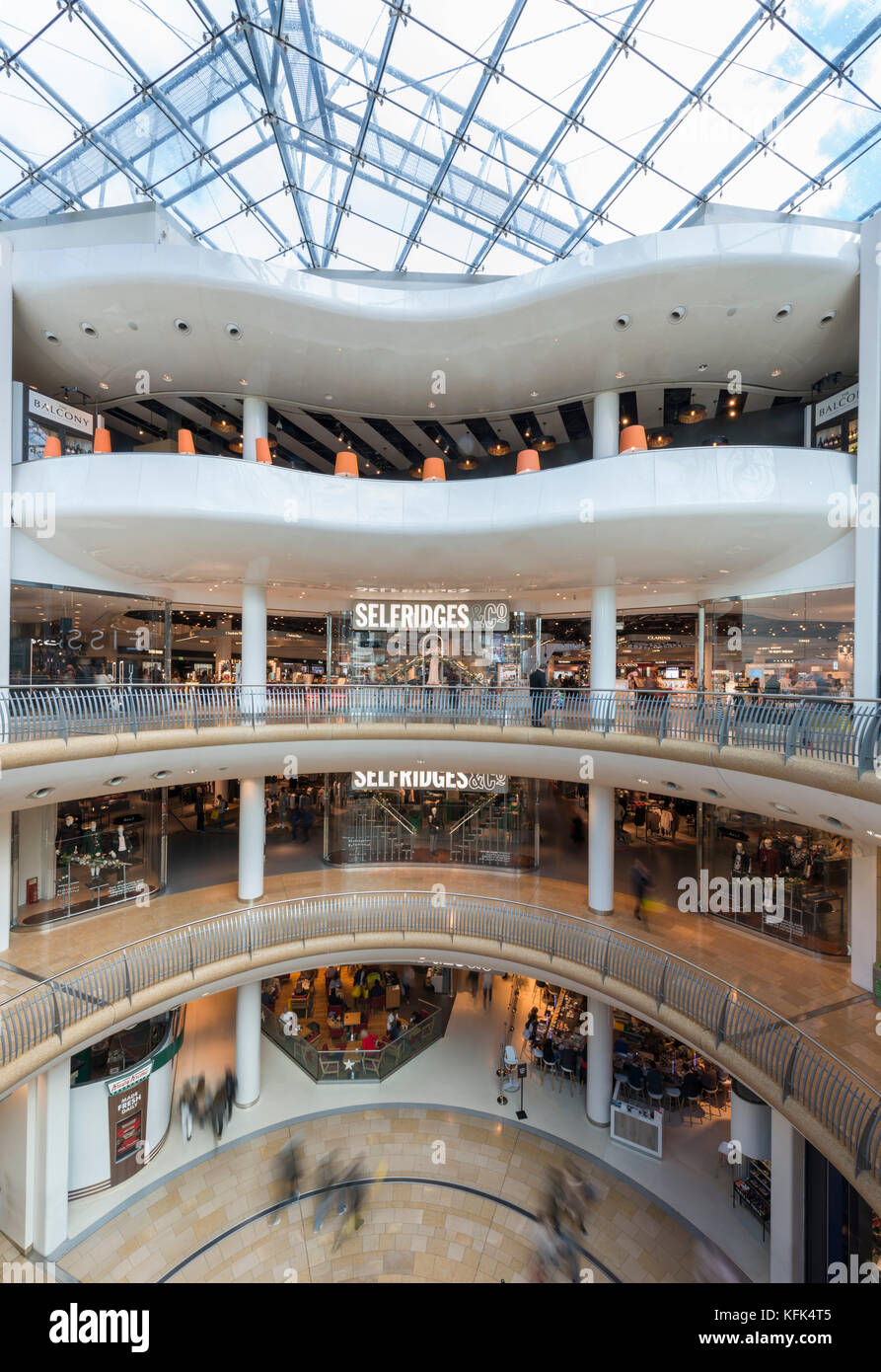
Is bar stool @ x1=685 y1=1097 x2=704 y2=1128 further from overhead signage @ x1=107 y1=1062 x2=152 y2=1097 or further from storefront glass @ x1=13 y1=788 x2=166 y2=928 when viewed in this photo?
storefront glass @ x1=13 y1=788 x2=166 y2=928

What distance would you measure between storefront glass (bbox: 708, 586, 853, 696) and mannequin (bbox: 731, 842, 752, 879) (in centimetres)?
372

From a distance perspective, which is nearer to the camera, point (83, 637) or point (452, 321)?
point (452, 321)

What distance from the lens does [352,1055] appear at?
46.5 ft

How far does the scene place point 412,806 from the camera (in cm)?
1739

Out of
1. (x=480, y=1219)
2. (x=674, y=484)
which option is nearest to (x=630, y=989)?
(x=480, y=1219)

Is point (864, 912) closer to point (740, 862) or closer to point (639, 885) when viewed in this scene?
point (740, 862)

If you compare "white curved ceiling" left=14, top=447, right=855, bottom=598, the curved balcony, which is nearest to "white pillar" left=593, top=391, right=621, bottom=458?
"white curved ceiling" left=14, top=447, right=855, bottom=598

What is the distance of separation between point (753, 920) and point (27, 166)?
2283 cm

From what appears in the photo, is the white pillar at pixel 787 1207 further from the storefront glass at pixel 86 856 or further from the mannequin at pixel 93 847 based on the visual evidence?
the mannequin at pixel 93 847

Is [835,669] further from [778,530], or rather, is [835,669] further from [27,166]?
[27,166]

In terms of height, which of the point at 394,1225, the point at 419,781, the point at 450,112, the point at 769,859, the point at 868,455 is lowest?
the point at 394,1225

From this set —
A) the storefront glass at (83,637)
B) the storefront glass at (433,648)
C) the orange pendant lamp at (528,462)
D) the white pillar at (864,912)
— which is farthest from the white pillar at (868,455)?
the storefront glass at (83,637)

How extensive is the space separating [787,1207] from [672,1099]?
12.9ft

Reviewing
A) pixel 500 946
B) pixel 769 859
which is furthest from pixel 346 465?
pixel 769 859
